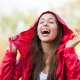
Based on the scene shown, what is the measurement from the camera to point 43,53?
195 centimetres

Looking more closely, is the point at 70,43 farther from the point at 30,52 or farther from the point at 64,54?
the point at 30,52

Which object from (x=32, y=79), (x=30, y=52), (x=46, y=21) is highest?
(x=46, y=21)

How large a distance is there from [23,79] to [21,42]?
21cm

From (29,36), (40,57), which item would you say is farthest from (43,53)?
(29,36)

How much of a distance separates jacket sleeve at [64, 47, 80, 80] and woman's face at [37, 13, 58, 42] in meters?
0.13

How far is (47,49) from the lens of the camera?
1917 mm

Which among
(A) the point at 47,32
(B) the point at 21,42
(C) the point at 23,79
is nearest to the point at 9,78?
(C) the point at 23,79

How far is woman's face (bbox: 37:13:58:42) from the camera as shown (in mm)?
1864

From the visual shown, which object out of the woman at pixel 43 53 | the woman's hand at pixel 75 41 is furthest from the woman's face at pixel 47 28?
the woman's hand at pixel 75 41

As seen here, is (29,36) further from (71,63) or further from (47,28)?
(71,63)

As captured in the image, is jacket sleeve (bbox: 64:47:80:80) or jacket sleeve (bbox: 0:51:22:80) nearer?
jacket sleeve (bbox: 64:47:80:80)

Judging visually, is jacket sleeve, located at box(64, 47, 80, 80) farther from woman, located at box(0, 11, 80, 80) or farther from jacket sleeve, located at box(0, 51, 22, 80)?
jacket sleeve, located at box(0, 51, 22, 80)

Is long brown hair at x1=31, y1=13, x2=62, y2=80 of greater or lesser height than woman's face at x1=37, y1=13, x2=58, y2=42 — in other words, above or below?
below

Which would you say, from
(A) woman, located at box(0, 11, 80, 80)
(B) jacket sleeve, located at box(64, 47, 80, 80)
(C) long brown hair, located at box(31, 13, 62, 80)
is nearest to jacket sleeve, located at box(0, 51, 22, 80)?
(A) woman, located at box(0, 11, 80, 80)
